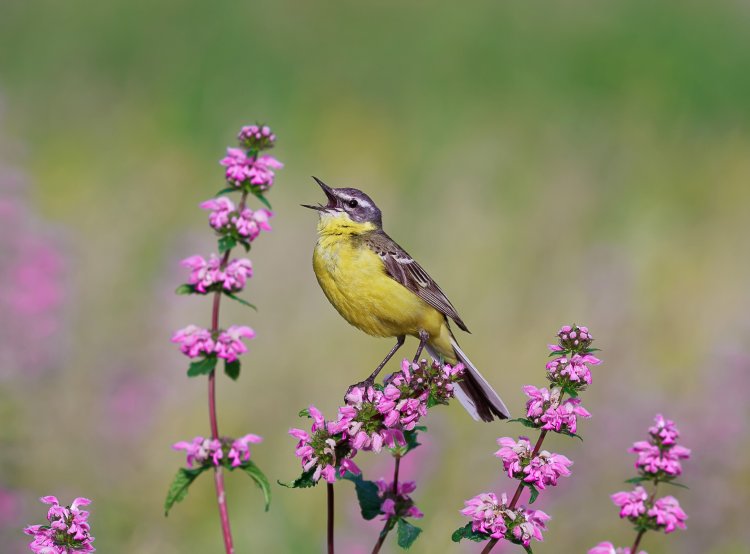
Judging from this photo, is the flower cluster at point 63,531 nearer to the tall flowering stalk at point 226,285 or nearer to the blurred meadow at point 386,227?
the tall flowering stalk at point 226,285

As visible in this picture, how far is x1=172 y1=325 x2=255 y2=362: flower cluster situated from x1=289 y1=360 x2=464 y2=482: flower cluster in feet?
0.89

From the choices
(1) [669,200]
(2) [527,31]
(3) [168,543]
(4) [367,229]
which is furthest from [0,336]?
(2) [527,31]

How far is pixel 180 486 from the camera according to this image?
10.3 feet

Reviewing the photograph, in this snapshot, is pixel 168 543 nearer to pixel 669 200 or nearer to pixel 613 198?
pixel 613 198

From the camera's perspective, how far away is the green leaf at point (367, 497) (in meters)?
3.35

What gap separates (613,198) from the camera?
9688 millimetres

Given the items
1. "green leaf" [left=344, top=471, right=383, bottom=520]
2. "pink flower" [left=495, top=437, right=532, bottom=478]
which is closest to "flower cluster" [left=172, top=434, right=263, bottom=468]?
"green leaf" [left=344, top=471, right=383, bottom=520]

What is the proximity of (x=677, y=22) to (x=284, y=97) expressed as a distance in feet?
17.1

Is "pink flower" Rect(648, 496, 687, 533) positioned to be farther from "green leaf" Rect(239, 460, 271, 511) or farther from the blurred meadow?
the blurred meadow

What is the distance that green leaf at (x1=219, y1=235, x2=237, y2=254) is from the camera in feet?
Result: 10.6

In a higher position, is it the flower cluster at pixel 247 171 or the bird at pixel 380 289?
the bird at pixel 380 289

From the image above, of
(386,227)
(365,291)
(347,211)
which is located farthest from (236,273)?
(386,227)

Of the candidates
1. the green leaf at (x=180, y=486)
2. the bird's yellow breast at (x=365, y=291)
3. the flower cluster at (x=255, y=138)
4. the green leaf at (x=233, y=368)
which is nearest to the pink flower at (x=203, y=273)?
the green leaf at (x=233, y=368)

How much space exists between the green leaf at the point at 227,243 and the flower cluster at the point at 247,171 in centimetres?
15
